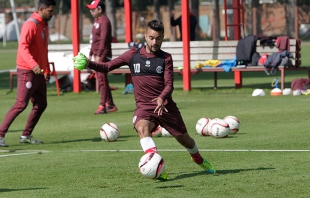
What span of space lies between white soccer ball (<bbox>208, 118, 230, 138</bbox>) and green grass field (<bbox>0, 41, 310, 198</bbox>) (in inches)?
5.5

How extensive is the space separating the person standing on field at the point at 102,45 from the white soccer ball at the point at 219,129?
5.23 metres

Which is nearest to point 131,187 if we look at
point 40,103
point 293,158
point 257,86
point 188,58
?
point 293,158

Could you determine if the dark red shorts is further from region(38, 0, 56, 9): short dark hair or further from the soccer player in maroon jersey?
region(38, 0, 56, 9): short dark hair

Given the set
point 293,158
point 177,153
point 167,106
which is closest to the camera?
point 167,106

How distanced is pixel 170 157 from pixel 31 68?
317 centimetres

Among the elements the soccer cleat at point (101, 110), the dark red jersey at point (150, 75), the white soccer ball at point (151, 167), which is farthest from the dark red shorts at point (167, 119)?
the soccer cleat at point (101, 110)

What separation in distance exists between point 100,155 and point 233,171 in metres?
2.55

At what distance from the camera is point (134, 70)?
9438 millimetres

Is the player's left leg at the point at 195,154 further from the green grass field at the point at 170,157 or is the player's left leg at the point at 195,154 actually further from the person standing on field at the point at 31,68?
the person standing on field at the point at 31,68

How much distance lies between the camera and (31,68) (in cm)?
1284

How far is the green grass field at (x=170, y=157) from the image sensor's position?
8.34 m

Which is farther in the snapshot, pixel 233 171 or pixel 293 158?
pixel 293 158

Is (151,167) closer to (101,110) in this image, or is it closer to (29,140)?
(29,140)

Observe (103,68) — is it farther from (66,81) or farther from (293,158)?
(66,81)
